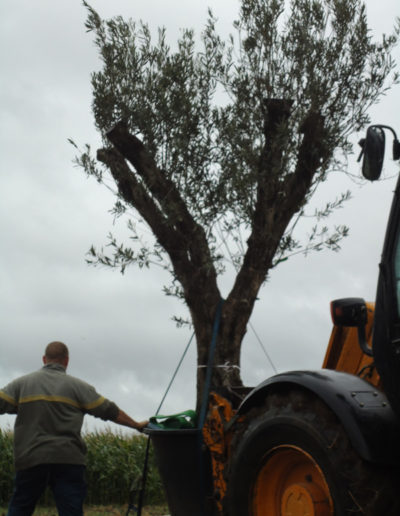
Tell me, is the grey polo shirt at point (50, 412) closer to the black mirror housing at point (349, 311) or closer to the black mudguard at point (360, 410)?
the black mudguard at point (360, 410)

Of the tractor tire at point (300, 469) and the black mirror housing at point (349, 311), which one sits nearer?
the tractor tire at point (300, 469)

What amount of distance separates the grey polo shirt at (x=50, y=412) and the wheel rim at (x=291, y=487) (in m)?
2.55

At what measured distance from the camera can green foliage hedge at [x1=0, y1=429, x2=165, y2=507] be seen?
15.2m

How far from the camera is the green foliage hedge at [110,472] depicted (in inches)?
599

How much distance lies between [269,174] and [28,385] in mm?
5164

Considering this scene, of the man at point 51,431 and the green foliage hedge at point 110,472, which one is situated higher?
the man at point 51,431

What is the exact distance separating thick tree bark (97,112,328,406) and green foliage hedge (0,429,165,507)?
5.03 meters

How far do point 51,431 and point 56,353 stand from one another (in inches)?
30.6

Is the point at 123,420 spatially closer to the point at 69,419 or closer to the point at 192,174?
the point at 69,419

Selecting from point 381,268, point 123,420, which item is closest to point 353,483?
point 381,268

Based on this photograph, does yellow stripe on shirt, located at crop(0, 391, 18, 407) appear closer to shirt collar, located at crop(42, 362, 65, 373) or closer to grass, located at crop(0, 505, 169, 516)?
shirt collar, located at crop(42, 362, 65, 373)

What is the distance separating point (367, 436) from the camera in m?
4.46

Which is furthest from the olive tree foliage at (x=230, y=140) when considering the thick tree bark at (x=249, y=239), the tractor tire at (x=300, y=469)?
the tractor tire at (x=300, y=469)

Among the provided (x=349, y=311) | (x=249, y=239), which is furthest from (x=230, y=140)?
(x=349, y=311)
